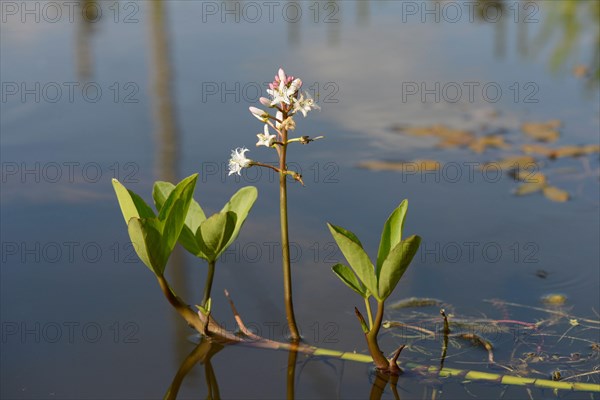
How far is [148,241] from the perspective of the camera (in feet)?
5.56

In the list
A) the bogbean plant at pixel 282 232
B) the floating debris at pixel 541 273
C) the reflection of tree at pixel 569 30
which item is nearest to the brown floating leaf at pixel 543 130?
the reflection of tree at pixel 569 30

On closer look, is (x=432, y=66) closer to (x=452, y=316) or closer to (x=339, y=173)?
(x=339, y=173)

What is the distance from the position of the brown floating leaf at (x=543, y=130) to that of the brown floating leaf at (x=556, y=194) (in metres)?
0.45

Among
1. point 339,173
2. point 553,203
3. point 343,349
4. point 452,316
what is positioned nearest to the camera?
point 343,349

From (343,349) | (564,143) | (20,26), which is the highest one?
(20,26)

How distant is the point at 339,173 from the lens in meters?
2.85

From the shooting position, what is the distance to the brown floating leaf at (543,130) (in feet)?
10.5

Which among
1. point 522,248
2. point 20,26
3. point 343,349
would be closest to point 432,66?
point 522,248

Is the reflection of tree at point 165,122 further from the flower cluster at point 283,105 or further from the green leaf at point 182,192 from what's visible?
the flower cluster at point 283,105

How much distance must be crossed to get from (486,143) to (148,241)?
69.5 inches

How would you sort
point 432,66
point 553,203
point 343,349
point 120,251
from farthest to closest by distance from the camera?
point 432,66 → point 553,203 → point 120,251 → point 343,349

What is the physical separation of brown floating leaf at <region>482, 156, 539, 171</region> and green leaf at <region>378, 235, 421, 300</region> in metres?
1.39

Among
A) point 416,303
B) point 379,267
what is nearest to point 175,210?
point 379,267

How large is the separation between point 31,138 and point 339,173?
3.51ft
